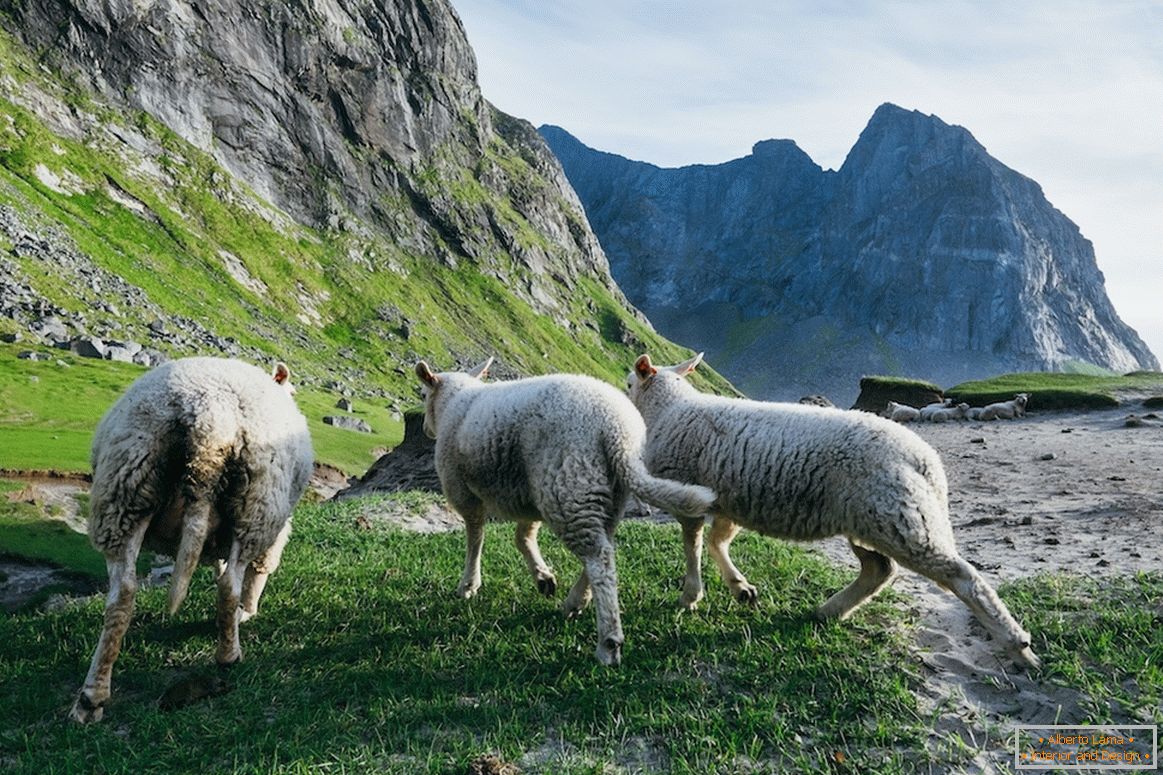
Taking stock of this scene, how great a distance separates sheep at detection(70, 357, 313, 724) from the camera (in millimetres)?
6238

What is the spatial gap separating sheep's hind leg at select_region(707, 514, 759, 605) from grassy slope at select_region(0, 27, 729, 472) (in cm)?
1898

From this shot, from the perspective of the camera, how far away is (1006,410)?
100.0 feet

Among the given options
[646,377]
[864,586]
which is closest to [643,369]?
[646,377]

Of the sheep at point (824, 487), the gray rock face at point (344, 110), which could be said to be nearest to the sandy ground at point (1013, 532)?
the sheep at point (824, 487)

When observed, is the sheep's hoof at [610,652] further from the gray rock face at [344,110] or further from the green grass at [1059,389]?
the gray rock face at [344,110]

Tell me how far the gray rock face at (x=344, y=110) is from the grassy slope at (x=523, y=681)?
3922 inches

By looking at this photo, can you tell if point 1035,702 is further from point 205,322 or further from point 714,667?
point 205,322

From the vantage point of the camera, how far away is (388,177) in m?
120

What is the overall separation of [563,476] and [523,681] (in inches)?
74.5

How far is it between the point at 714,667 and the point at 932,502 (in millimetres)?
2461

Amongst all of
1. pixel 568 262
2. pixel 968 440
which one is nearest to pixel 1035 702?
pixel 968 440

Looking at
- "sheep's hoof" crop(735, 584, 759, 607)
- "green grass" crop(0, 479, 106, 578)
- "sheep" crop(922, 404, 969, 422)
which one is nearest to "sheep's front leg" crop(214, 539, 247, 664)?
"sheep's hoof" crop(735, 584, 759, 607)

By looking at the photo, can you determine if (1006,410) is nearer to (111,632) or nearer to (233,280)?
(111,632)

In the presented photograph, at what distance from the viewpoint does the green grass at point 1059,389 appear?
30978 millimetres
